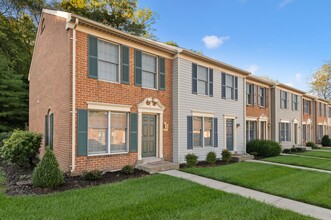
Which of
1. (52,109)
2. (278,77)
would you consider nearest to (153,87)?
(52,109)

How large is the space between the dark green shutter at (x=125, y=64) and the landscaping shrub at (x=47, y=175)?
4150 mm

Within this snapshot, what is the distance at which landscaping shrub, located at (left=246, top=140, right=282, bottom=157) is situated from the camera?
50.5ft

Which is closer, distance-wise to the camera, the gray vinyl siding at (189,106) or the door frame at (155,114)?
the door frame at (155,114)

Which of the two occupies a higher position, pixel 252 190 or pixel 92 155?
pixel 92 155

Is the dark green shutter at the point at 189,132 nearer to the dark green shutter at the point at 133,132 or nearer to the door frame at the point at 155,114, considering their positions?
the door frame at the point at 155,114

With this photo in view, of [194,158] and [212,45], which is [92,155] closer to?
[194,158]

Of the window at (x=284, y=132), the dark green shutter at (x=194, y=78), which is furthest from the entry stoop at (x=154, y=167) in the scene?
the window at (x=284, y=132)

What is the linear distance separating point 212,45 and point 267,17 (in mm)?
9265

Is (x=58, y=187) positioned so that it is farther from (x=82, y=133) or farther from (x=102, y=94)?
(x=102, y=94)

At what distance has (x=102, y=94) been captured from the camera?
359 inches

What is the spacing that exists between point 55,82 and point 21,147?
9.57 feet

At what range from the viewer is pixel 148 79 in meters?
10.9

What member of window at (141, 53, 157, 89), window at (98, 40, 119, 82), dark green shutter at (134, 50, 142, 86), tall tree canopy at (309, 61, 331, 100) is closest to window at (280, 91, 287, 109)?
window at (141, 53, 157, 89)

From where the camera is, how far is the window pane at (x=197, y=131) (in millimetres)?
12484
